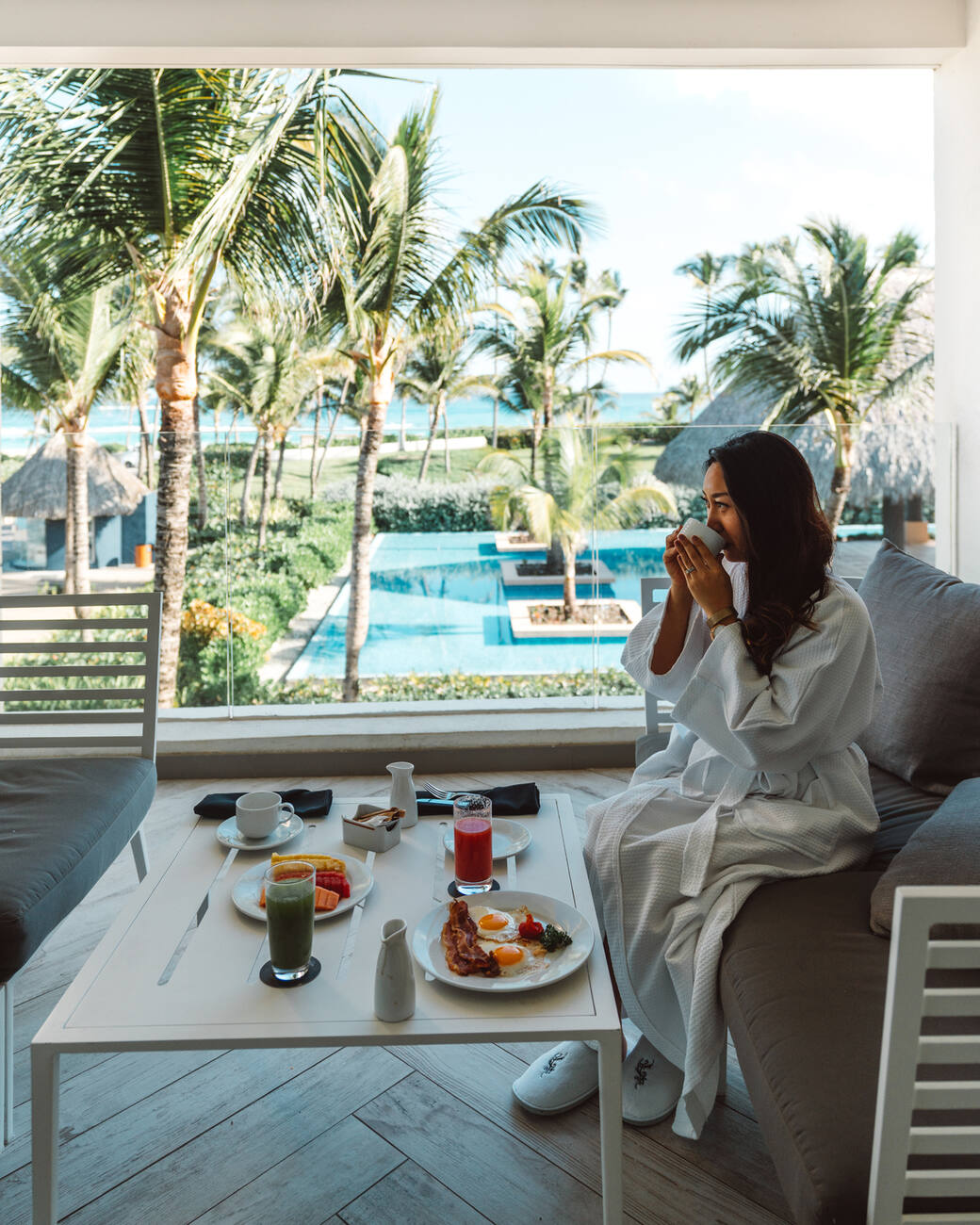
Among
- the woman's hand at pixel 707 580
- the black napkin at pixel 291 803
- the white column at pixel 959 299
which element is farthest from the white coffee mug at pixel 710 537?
the white column at pixel 959 299

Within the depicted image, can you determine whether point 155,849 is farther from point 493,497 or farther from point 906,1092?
point 906,1092

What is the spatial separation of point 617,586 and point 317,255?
2.85m

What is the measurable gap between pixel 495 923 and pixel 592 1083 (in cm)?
50

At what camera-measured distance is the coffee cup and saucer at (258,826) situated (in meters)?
1.66

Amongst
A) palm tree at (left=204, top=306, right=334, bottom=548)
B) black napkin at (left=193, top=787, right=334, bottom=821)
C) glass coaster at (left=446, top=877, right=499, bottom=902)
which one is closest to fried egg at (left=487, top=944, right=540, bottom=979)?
glass coaster at (left=446, top=877, right=499, bottom=902)

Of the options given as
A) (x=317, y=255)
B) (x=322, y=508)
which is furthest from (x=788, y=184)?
(x=322, y=508)

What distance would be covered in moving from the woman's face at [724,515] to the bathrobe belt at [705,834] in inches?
15.7

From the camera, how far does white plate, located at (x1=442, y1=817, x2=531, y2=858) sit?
5.33 feet

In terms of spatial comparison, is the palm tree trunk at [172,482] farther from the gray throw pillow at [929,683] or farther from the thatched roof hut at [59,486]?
the gray throw pillow at [929,683]

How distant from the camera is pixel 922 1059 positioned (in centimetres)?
81

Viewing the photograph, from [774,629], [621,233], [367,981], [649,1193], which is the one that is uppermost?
[621,233]

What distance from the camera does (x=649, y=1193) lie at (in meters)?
1.43

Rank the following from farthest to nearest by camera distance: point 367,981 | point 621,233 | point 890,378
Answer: point 621,233 < point 890,378 < point 367,981

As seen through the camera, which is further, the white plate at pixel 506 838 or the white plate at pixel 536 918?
the white plate at pixel 506 838
